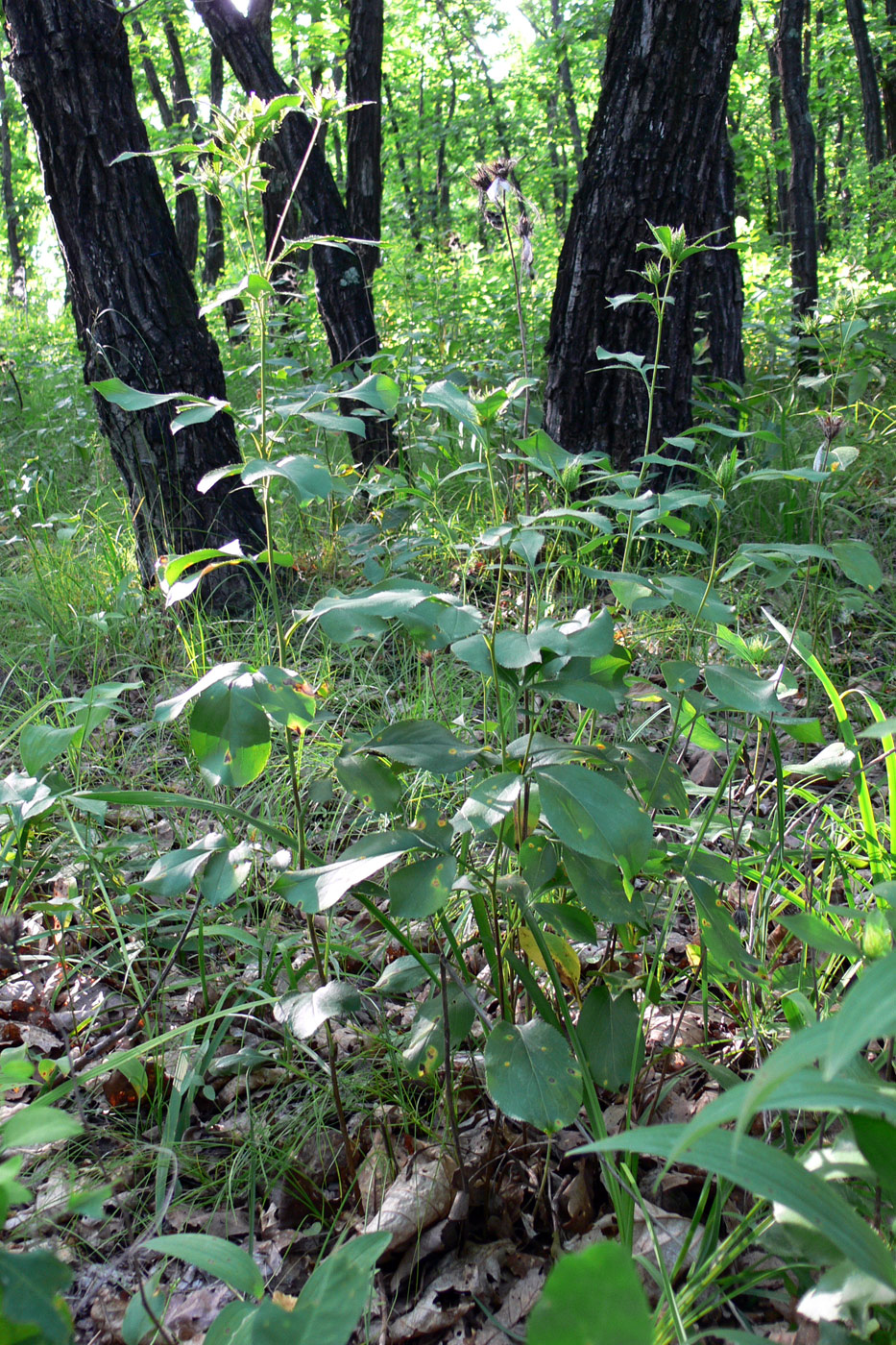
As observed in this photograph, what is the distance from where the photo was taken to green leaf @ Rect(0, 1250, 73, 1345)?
0.57 metres

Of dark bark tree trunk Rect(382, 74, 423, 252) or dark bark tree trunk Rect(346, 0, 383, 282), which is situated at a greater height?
dark bark tree trunk Rect(382, 74, 423, 252)

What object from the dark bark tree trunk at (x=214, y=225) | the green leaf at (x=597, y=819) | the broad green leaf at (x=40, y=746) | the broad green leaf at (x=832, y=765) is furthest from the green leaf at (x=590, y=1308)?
the dark bark tree trunk at (x=214, y=225)

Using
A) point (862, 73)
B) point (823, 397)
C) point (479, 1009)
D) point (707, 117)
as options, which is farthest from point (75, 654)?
point (862, 73)

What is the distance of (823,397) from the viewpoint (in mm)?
3568

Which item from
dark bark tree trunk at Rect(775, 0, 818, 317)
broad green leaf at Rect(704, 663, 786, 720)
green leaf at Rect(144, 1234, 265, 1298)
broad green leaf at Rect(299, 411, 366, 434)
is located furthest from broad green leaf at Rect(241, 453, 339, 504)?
dark bark tree trunk at Rect(775, 0, 818, 317)

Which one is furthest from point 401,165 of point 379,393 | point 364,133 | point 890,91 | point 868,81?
point 379,393

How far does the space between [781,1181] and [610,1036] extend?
0.50m

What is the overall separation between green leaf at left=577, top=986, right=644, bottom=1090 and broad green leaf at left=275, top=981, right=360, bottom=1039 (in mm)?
305

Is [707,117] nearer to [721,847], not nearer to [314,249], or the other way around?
[314,249]

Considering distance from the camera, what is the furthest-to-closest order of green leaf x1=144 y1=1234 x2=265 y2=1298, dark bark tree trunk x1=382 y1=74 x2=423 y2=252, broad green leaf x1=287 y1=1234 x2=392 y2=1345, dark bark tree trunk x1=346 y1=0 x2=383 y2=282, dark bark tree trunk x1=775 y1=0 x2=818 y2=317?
1. dark bark tree trunk x1=382 y1=74 x2=423 y2=252
2. dark bark tree trunk x1=775 y1=0 x2=818 y2=317
3. dark bark tree trunk x1=346 y1=0 x2=383 y2=282
4. green leaf x1=144 y1=1234 x2=265 y2=1298
5. broad green leaf x1=287 y1=1234 x2=392 y2=1345

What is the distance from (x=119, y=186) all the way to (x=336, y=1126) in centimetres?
275

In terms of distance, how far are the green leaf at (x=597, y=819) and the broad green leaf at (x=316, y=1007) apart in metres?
0.37

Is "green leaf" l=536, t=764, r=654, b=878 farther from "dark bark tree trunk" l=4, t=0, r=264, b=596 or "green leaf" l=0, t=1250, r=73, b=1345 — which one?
"dark bark tree trunk" l=4, t=0, r=264, b=596

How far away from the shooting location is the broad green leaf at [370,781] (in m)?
1.05
